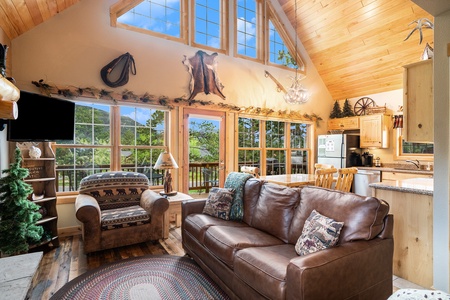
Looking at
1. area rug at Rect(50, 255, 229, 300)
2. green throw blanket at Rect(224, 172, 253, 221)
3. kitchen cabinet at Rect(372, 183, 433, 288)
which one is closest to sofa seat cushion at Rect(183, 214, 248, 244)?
green throw blanket at Rect(224, 172, 253, 221)

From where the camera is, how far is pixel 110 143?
390cm

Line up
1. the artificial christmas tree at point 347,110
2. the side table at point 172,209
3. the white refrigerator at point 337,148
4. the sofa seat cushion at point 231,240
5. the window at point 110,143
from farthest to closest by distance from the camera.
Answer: the artificial christmas tree at point 347,110
the white refrigerator at point 337,148
the window at point 110,143
the side table at point 172,209
the sofa seat cushion at point 231,240

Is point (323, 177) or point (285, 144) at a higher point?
point (285, 144)

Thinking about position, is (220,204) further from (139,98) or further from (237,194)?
(139,98)

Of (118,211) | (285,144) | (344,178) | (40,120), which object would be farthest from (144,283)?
(285,144)

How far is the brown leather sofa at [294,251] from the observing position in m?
1.44

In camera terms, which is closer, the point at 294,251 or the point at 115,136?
the point at 294,251

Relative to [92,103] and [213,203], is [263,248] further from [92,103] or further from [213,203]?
[92,103]

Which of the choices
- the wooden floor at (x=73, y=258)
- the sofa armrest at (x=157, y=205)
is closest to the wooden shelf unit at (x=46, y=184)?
the wooden floor at (x=73, y=258)

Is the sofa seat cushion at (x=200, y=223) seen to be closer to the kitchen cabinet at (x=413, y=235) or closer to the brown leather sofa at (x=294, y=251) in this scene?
the brown leather sofa at (x=294, y=251)

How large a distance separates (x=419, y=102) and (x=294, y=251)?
5.47 ft

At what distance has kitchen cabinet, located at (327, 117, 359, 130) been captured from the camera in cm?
585

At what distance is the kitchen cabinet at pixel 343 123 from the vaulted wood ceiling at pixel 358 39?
0.72 m

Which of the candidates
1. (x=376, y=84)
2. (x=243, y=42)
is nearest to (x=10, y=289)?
(x=243, y=42)
